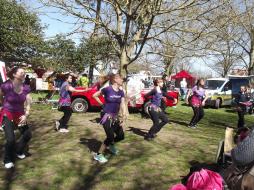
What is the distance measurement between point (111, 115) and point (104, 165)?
0.97 m

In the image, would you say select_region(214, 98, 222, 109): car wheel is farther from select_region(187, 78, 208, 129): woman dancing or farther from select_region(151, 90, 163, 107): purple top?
select_region(151, 90, 163, 107): purple top

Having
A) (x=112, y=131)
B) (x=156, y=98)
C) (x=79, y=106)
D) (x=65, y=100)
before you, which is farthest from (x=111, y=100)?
(x=79, y=106)

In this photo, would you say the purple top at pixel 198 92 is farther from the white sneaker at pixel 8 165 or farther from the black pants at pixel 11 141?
the white sneaker at pixel 8 165

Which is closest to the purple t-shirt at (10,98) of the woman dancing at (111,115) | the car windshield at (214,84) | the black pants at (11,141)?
the black pants at (11,141)

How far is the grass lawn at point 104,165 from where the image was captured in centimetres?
693

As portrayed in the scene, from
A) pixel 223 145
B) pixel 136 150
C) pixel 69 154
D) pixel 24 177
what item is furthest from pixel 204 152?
pixel 24 177

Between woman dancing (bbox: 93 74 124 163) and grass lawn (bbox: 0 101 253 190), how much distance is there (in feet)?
0.99

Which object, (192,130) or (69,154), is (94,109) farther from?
(69,154)

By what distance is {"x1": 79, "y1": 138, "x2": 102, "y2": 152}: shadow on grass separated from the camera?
9.48m

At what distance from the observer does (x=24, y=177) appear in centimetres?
709

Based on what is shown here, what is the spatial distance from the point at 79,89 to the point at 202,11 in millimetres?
6175

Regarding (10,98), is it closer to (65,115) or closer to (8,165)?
(8,165)

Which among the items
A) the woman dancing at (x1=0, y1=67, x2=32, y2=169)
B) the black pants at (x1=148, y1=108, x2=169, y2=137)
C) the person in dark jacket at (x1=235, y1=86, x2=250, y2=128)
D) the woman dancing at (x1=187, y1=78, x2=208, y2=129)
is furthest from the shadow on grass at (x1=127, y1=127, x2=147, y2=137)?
the woman dancing at (x1=0, y1=67, x2=32, y2=169)

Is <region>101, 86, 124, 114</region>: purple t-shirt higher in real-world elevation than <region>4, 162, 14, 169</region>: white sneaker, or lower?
higher
